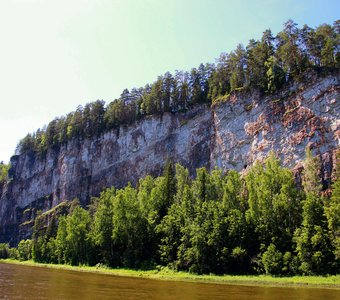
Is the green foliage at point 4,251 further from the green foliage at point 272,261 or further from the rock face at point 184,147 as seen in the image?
the green foliage at point 272,261

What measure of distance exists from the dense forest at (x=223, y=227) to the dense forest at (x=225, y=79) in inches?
825

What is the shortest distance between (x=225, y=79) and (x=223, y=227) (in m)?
50.2

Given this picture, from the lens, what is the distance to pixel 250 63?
8644 centimetres

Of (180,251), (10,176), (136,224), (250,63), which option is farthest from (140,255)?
(10,176)

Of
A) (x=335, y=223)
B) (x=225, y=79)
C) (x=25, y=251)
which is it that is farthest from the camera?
(x=25, y=251)

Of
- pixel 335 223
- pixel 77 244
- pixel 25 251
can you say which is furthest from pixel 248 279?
pixel 25 251

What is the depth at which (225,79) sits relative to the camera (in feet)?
314

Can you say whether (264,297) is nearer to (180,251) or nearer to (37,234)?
(180,251)

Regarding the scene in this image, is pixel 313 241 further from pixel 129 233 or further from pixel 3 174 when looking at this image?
pixel 3 174

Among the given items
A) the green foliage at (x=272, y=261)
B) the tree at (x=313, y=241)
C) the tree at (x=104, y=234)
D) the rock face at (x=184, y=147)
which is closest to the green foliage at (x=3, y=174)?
the rock face at (x=184, y=147)

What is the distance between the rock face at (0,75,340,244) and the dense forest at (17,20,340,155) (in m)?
2.98

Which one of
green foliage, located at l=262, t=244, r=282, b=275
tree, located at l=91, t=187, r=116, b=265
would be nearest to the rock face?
green foliage, located at l=262, t=244, r=282, b=275

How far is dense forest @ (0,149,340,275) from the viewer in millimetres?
49219

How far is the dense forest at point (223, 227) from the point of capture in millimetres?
49219
